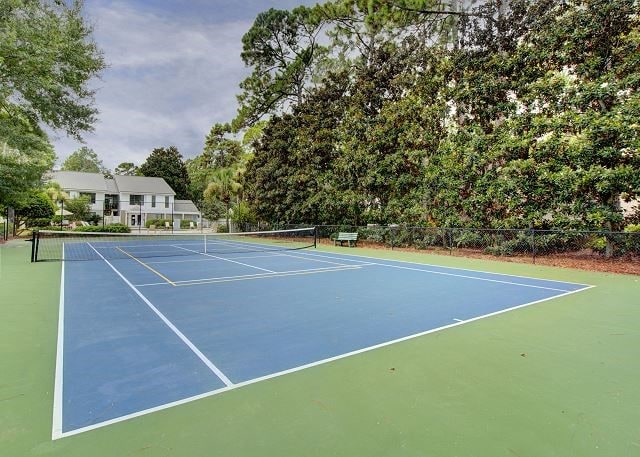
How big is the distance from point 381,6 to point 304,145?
891 centimetres

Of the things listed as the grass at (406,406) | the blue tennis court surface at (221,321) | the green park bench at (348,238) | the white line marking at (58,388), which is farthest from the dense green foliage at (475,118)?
the white line marking at (58,388)

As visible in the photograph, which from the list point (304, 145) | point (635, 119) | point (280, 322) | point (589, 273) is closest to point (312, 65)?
point (304, 145)

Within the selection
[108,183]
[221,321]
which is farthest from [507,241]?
[108,183]

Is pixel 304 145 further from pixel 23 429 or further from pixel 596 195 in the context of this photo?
pixel 23 429

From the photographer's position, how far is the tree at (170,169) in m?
58.5

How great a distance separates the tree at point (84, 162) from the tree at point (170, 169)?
22.6m

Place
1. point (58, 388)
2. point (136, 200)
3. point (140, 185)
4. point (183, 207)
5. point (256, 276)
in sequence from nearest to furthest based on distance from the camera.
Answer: point (58, 388)
point (256, 276)
point (136, 200)
point (140, 185)
point (183, 207)

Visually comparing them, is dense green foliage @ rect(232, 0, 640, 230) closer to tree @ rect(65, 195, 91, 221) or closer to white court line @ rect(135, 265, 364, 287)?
white court line @ rect(135, 265, 364, 287)

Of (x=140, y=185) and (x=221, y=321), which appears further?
(x=140, y=185)

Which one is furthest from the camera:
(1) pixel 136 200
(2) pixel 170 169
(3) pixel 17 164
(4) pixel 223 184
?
(2) pixel 170 169

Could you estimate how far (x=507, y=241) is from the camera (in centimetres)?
1338

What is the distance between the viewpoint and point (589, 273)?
33.4 feet

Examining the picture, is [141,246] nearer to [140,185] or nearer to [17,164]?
[17,164]

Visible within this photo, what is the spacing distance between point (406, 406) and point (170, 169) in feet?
204
